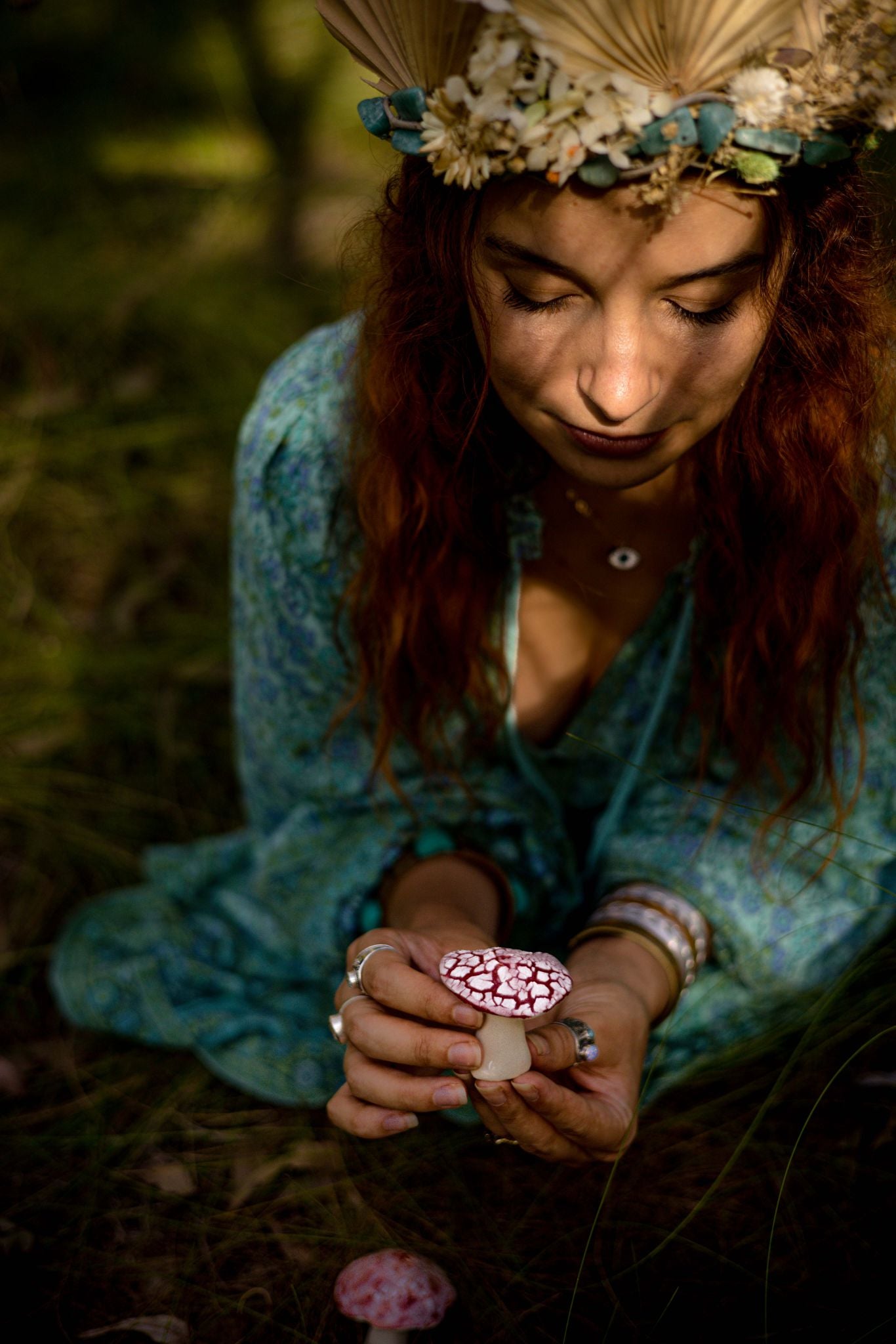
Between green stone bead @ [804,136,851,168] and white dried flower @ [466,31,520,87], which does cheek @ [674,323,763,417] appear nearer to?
green stone bead @ [804,136,851,168]

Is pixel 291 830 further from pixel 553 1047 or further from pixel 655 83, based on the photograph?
pixel 655 83

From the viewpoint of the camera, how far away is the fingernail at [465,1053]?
1293 millimetres

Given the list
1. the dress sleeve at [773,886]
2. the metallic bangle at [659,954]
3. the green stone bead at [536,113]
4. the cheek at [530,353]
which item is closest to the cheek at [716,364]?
the cheek at [530,353]

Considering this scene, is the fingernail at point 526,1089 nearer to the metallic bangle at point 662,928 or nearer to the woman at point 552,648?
the woman at point 552,648

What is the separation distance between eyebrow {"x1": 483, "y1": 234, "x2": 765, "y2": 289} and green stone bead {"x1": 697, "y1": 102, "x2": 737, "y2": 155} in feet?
0.42

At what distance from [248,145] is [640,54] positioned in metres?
3.66

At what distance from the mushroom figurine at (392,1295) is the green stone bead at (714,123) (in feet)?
4.38

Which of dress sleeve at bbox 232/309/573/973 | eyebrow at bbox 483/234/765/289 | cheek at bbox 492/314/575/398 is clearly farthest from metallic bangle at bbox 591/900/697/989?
eyebrow at bbox 483/234/765/289

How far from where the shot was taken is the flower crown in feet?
3.68

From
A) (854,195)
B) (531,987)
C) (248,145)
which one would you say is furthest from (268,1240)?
(248,145)

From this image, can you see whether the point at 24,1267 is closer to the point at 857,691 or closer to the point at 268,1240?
the point at 268,1240

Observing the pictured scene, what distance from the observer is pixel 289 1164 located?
1.85m

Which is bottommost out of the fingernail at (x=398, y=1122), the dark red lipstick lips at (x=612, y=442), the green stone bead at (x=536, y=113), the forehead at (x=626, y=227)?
the fingernail at (x=398, y=1122)

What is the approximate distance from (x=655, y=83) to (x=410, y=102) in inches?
10.5
